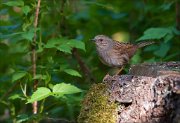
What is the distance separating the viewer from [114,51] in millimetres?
5895

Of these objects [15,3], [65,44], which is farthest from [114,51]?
[15,3]

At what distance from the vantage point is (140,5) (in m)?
8.09

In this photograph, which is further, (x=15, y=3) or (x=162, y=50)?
(x=162, y=50)

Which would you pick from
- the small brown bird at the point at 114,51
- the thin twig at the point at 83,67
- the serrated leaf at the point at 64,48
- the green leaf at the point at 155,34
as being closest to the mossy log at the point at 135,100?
the serrated leaf at the point at 64,48

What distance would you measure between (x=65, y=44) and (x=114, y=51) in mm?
1234

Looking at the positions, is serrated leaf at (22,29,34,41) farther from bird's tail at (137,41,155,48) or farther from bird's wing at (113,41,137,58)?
bird's tail at (137,41,155,48)

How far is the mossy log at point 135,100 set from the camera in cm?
340

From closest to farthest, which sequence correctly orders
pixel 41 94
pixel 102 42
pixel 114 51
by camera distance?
pixel 41 94, pixel 114 51, pixel 102 42

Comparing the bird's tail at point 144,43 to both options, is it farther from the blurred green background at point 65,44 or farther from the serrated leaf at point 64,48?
the serrated leaf at point 64,48

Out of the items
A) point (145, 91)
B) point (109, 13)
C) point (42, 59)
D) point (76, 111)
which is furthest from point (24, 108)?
point (145, 91)

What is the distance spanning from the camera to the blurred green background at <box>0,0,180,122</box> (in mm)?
4926

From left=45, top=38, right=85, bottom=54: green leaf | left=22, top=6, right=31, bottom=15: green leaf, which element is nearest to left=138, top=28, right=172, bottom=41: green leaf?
left=45, top=38, right=85, bottom=54: green leaf

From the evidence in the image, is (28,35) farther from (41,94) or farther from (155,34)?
(155,34)

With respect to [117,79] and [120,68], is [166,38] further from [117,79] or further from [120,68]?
[117,79]
